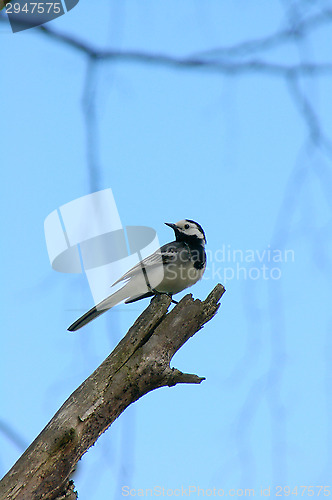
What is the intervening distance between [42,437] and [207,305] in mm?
1411

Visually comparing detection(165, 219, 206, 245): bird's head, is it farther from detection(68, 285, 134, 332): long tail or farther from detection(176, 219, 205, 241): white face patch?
detection(68, 285, 134, 332): long tail

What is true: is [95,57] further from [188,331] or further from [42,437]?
[42,437]

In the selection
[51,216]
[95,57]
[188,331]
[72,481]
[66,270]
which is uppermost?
Result: [95,57]

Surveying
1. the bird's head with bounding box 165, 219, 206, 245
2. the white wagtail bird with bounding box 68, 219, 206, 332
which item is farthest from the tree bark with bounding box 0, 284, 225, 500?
the bird's head with bounding box 165, 219, 206, 245

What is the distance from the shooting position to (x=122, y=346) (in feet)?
12.5

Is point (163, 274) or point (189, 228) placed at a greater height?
point (189, 228)

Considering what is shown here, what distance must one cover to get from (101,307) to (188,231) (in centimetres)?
185

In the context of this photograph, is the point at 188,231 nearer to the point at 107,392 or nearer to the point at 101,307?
the point at 101,307

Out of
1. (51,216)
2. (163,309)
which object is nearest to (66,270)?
(51,216)

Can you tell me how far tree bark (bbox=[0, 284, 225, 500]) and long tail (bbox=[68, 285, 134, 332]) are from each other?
1.44 m

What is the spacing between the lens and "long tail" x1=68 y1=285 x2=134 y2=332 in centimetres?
544

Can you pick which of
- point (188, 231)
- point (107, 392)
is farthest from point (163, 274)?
point (107, 392)

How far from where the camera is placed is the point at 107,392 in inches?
140

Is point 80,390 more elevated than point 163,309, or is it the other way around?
point 163,309
